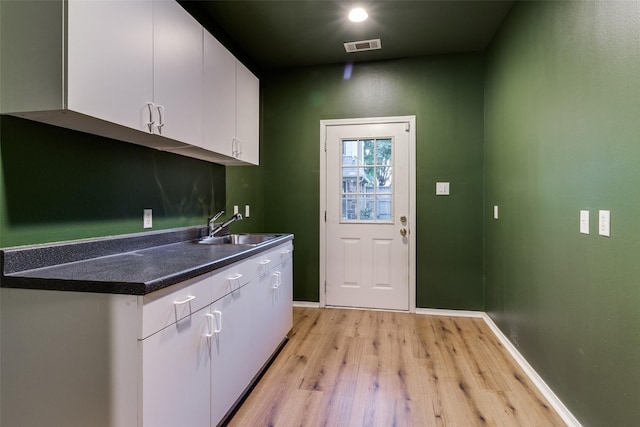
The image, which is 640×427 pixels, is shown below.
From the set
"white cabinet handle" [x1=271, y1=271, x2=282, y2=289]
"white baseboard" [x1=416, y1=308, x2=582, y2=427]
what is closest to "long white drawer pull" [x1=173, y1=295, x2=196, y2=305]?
"white cabinet handle" [x1=271, y1=271, x2=282, y2=289]

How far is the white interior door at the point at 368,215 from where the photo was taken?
11.8 feet

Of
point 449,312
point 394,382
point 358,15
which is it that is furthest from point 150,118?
point 449,312

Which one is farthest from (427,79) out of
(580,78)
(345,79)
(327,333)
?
(327,333)

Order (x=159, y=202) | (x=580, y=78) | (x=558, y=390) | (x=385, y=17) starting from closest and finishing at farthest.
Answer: (x=580, y=78) < (x=558, y=390) < (x=159, y=202) < (x=385, y=17)

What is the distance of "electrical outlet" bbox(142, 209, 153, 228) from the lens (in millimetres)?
2088

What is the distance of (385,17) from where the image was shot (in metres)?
2.78

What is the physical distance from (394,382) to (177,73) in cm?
223

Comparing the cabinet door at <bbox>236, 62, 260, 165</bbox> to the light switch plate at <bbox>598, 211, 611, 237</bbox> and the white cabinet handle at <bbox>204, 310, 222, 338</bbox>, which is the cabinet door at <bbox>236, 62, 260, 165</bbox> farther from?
the light switch plate at <bbox>598, 211, 611, 237</bbox>

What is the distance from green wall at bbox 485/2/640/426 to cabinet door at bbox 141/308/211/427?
5.69 feet

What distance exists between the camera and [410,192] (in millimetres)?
3561

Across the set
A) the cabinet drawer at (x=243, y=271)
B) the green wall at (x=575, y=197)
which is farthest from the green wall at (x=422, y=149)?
the cabinet drawer at (x=243, y=271)

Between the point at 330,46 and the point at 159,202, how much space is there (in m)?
2.18

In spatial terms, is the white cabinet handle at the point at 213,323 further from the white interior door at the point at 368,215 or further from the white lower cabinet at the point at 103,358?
the white interior door at the point at 368,215

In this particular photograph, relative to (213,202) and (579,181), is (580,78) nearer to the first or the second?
(579,181)
